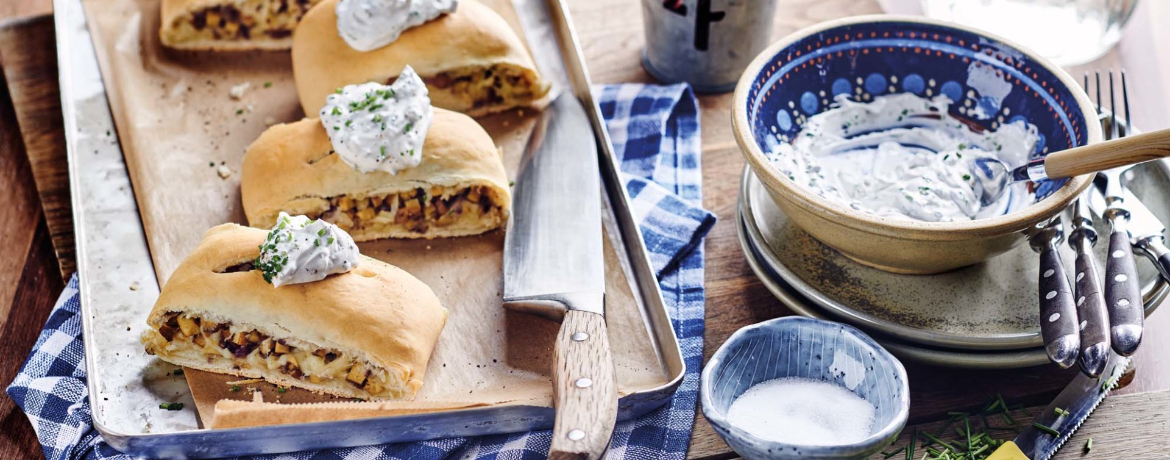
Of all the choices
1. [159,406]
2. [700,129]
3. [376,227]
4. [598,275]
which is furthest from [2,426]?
[700,129]

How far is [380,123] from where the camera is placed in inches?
103

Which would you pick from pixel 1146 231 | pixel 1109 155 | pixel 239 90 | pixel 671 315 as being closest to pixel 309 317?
pixel 671 315

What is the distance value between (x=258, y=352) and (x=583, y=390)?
0.83m

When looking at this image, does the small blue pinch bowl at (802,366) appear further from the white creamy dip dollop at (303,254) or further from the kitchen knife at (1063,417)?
the white creamy dip dollop at (303,254)

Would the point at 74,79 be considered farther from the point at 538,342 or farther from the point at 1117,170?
the point at 1117,170

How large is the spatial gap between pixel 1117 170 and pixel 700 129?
3.77 feet

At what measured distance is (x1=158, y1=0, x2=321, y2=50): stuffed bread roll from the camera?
10.8 ft

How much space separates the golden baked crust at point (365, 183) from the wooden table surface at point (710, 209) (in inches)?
22.2

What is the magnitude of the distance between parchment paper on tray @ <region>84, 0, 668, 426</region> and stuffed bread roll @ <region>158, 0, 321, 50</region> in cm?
5

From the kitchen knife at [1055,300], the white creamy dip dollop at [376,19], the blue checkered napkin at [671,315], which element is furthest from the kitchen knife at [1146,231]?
the white creamy dip dollop at [376,19]

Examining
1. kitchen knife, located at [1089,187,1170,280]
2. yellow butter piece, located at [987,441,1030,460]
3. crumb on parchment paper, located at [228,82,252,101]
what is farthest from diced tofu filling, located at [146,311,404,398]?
kitchen knife, located at [1089,187,1170,280]

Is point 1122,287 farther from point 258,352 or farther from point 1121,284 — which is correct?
point 258,352

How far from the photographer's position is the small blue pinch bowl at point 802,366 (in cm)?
191

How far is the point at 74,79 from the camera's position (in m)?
3.12
